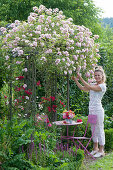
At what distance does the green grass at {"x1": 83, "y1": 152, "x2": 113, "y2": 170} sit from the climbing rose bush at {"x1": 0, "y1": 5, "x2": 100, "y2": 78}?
1794 mm

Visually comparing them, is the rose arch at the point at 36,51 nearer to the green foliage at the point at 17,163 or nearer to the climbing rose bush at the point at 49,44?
the climbing rose bush at the point at 49,44

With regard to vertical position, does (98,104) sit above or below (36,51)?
below

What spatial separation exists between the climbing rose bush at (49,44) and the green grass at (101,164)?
1.79 m

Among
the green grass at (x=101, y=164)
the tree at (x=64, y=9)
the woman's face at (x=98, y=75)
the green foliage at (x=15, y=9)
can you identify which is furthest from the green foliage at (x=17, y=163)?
the green foliage at (x=15, y=9)

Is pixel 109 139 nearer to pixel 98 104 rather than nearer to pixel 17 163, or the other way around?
pixel 98 104

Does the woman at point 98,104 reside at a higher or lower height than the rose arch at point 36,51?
lower

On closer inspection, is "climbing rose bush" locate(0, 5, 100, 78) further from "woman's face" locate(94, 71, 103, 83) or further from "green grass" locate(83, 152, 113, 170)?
"green grass" locate(83, 152, 113, 170)

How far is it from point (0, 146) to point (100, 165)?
83.3 inches

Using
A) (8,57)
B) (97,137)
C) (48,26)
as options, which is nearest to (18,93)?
(8,57)

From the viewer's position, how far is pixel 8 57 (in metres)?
4.75

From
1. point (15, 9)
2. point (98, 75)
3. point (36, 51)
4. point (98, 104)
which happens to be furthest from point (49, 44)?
point (15, 9)

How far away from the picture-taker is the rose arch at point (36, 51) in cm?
484

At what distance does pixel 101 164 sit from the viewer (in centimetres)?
531

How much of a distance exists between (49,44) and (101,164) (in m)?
2.45
